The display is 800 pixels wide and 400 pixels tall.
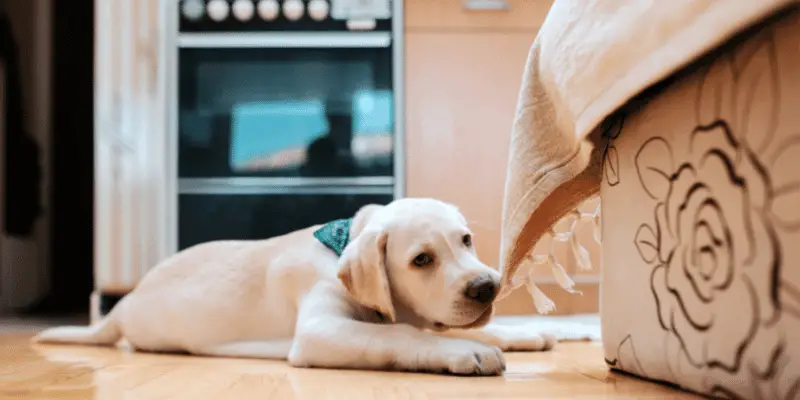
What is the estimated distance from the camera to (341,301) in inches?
56.1

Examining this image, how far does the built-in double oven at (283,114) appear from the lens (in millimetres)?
2842

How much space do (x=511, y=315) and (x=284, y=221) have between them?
998 millimetres

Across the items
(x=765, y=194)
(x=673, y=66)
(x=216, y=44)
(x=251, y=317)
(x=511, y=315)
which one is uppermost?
(x=216, y=44)

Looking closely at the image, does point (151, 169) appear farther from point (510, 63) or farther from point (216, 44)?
point (510, 63)

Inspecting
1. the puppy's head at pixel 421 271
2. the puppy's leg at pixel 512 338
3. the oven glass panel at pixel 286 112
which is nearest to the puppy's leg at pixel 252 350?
the puppy's head at pixel 421 271

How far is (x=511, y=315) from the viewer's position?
2873 mm

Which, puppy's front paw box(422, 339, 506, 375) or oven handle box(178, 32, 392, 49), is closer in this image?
puppy's front paw box(422, 339, 506, 375)

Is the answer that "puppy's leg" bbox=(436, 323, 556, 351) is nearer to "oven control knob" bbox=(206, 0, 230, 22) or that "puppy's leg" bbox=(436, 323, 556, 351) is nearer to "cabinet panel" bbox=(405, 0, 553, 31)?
"cabinet panel" bbox=(405, 0, 553, 31)

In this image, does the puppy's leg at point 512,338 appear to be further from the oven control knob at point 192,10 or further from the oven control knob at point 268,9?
the oven control knob at point 192,10

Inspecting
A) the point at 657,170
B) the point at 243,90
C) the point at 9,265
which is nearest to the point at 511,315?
the point at 243,90

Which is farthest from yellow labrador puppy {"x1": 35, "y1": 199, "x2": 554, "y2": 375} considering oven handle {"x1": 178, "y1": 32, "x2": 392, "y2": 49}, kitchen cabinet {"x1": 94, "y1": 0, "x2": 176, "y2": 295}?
oven handle {"x1": 178, "y1": 32, "x2": 392, "y2": 49}

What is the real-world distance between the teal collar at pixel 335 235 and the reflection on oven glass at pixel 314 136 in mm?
1285

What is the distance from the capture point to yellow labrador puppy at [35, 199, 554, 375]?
4.15ft

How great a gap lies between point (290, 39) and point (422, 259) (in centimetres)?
181
